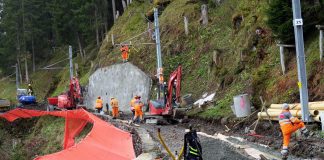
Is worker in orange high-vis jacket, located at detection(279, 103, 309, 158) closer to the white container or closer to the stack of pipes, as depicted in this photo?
the stack of pipes

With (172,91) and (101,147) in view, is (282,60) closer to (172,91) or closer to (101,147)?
(172,91)

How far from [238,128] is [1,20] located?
61.5m

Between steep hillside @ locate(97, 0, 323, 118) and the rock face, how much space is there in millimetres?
916

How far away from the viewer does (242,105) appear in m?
19.9

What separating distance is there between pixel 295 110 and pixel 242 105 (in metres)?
3.80

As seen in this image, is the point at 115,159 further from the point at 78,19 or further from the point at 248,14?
the point at 78,19

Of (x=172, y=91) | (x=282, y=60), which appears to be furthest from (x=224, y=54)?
(x=282, y=60)

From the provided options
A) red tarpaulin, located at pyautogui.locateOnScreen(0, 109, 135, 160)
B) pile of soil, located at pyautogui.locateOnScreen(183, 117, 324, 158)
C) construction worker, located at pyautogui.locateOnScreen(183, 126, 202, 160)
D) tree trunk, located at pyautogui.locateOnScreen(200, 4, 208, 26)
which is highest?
tree trunk, located at pyautogui.locateOnScreen(200, 4, 208, 26)

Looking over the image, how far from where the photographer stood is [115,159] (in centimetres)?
1288

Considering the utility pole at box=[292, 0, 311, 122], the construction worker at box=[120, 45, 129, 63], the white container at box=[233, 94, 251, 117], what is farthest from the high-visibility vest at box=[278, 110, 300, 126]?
the construction worker at box=[120, 45, 129, 63]

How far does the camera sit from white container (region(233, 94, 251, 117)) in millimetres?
19766

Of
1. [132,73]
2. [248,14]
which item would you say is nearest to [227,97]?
[248,14]

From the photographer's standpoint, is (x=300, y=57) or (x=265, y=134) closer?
(x=300, y=57)

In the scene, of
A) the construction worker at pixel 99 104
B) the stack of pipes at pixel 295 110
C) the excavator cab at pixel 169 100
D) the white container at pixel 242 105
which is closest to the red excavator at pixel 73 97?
the construction worker at pixel 99 104
